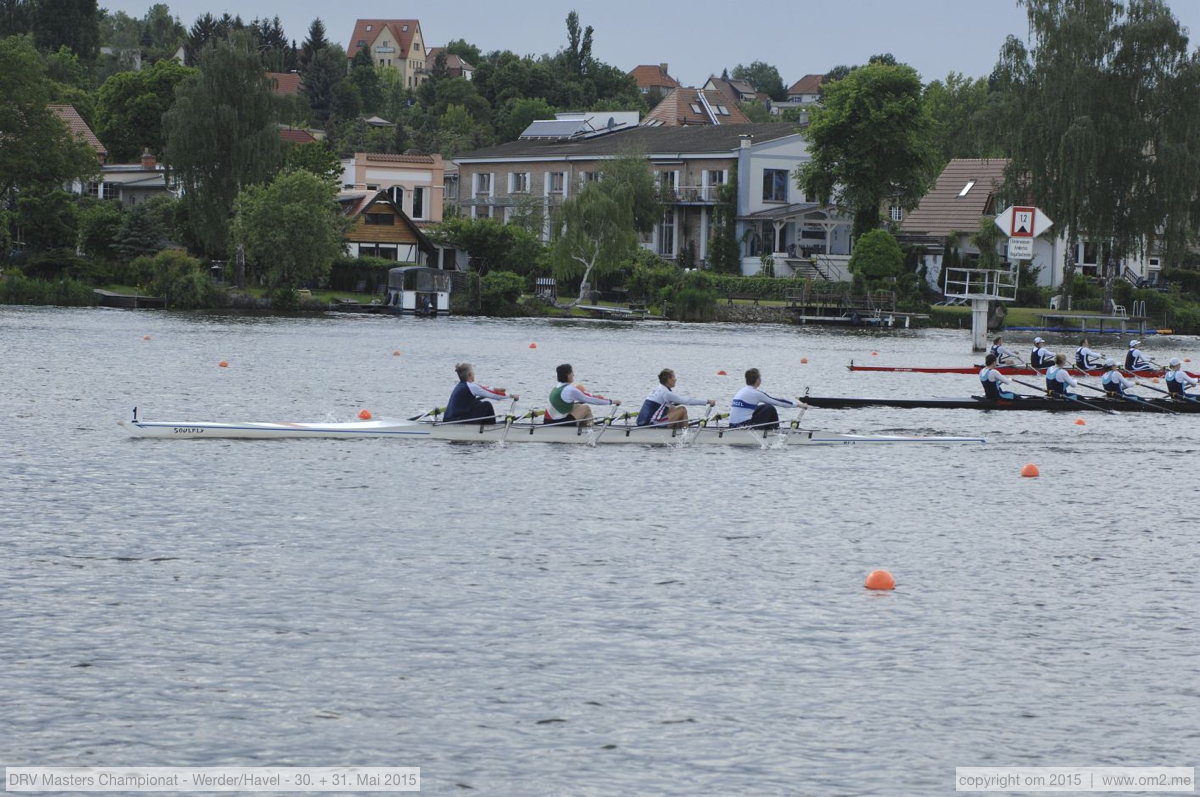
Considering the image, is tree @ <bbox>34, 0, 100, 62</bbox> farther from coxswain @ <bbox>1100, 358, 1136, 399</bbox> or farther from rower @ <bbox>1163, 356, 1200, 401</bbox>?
rower @ <bbox>1163, 356, 1200, 401</bbox>

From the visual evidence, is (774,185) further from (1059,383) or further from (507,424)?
(507,424)

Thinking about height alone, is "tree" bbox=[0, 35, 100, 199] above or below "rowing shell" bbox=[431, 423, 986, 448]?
above

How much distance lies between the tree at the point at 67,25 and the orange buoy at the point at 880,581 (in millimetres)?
151422

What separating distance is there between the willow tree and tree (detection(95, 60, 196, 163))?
219 ft

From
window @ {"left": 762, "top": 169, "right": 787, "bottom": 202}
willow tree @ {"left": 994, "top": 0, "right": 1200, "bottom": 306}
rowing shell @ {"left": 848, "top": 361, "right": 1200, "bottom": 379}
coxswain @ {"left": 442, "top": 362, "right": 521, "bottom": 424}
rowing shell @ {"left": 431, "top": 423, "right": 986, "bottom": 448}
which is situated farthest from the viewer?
window @ {"left": 762, "top": 169, "right": 787, "bottom": 202}

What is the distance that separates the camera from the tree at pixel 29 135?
286 feet

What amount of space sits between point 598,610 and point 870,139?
77632 millimetres

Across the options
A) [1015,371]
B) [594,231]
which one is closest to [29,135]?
[594,231]

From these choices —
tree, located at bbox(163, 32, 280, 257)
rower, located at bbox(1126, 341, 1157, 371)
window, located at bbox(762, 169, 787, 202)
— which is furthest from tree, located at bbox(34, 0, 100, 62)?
rower, located at bbox(1126, 341, 1157, 371)

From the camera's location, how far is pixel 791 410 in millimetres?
37500

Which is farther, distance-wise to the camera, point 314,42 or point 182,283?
point 314,42

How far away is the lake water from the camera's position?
11922 millimetres

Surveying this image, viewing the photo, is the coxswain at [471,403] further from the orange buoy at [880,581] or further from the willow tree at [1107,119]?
the willow tree at [1107,119]

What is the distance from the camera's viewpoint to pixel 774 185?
99.2 m
